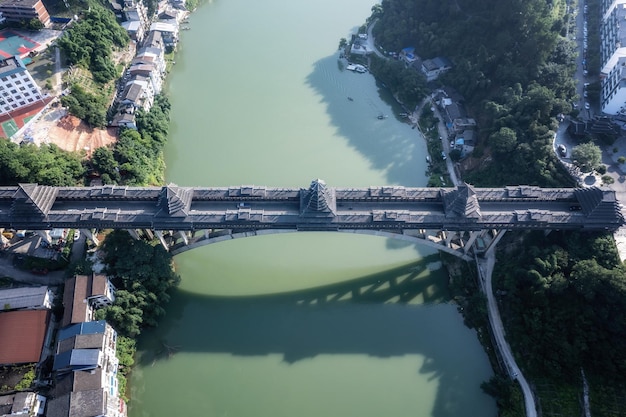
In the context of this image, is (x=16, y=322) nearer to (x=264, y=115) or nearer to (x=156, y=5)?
(x=264, y=115)

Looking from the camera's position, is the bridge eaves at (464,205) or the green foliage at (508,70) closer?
the bridge eaves at (464,205)

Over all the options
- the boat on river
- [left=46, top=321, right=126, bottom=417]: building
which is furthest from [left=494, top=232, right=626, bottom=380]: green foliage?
the boat on river

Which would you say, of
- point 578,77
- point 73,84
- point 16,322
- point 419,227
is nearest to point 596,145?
point 578,77

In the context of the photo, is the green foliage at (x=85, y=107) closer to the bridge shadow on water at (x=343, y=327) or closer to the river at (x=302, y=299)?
the river at (x=302, y=299)

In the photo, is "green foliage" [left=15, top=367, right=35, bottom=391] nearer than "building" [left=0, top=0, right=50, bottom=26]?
Yes

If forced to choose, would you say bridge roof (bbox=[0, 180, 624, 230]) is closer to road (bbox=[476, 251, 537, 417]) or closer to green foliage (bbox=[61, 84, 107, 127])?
road (bbox=[476, 251, 537, 417])

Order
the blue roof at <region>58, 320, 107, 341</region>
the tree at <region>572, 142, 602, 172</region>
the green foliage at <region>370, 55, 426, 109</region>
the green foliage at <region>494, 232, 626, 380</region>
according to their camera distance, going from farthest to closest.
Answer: the green foliage at <region>370, 55, 426, 109</region> → the tree at <region>572, 142, 602, 172</region> → the blue roof at <region>58, 320, 107, 341</region> → the green foliage at <region>494, 232, 626, 380</region>

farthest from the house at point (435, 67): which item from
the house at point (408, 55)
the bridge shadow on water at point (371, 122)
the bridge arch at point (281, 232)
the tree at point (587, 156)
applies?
the bridge arch at point (281, 232)
